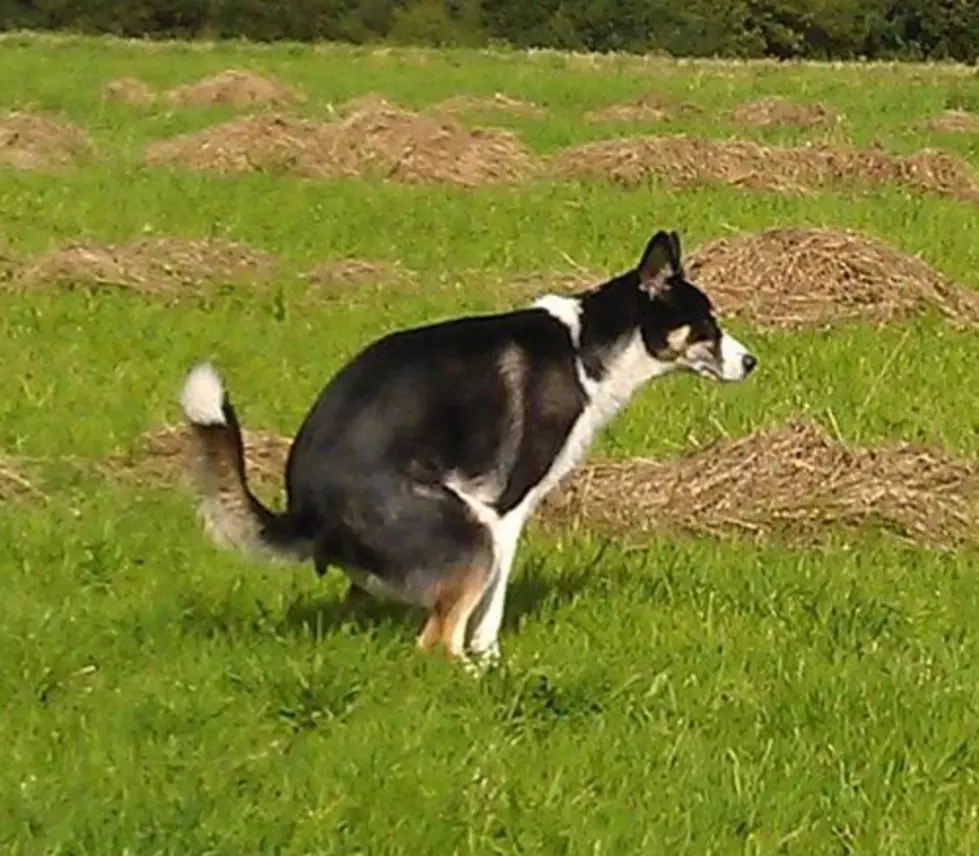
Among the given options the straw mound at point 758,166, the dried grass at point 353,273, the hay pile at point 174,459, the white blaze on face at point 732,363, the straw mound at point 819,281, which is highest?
the white blaze on face at point 732,363

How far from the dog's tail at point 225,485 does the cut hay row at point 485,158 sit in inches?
567

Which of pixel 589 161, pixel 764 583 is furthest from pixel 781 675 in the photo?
pixel 589 161

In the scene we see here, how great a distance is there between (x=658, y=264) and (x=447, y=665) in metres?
1.88

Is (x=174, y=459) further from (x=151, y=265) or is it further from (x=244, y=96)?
(x=244, y=96)

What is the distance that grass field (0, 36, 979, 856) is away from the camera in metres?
5.33

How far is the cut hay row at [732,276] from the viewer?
14.0 m

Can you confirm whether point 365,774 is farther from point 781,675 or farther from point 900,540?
point 900,540

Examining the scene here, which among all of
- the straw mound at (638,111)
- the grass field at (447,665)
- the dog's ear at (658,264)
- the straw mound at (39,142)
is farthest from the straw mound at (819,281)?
the straw mound at (638,111)

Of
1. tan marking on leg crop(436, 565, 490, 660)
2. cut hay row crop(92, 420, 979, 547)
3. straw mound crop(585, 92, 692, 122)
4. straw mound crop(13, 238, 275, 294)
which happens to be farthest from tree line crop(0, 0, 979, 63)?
tan marking on leg crop(436, 565, 490, 660)

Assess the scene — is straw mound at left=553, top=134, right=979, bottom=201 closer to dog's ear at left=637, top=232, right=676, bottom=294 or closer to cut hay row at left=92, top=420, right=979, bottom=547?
cut hay row at left=92, top=420, right=979, bottom=547

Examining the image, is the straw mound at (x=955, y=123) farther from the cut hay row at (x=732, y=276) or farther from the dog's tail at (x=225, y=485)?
the dog's tail at (x=225, y=485)

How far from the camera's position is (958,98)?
1346 inches

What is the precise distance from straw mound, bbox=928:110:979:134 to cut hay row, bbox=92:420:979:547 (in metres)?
19.7

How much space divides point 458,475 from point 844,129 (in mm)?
22356
